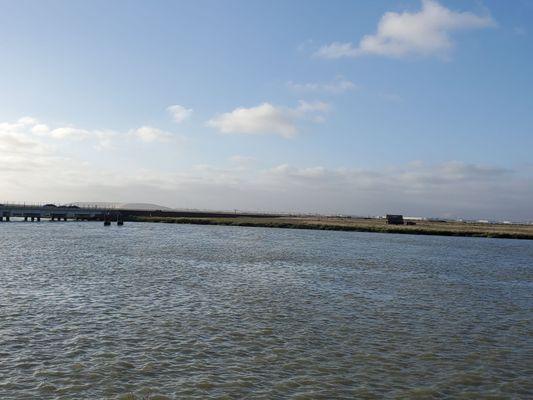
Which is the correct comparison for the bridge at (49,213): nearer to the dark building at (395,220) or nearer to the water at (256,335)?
the dark building at (395,220)

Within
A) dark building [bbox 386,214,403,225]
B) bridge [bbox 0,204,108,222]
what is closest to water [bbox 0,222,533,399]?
bridge [bbox 0,204,108,222]

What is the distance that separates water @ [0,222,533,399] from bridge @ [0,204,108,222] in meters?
99.8

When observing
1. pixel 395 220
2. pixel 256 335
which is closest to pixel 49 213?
pixel 395 220

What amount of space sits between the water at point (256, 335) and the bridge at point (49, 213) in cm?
9984

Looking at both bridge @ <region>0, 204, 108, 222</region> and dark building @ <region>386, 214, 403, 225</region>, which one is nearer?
bridge @ <region>0, 204, 108, 222</region>

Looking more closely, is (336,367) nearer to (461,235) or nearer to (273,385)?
(273,385)

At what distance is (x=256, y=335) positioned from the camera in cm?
1859

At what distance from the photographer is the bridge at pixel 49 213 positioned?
13262 centimetres

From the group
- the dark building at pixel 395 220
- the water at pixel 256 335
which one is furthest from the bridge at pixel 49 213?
the water at pixel 256 335

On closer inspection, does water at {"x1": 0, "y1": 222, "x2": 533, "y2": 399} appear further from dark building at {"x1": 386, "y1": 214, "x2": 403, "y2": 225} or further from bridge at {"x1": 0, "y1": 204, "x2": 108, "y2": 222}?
dark building at {"x1": 386, "y1": 214, "x2": 403, "y2": 225}

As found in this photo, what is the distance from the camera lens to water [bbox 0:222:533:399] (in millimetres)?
13383

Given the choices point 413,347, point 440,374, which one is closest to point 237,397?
point 440,374

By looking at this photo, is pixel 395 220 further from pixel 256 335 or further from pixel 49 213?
pixel 256 335

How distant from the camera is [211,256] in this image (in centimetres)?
4953
